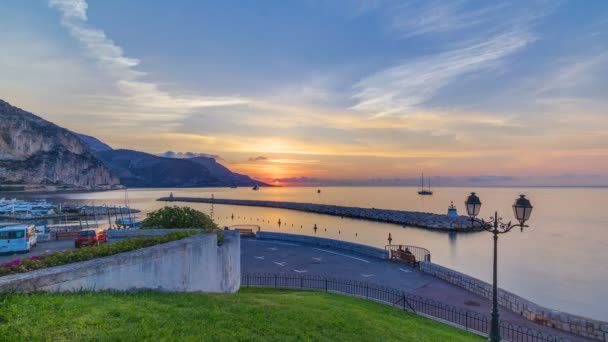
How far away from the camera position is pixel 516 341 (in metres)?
12.0

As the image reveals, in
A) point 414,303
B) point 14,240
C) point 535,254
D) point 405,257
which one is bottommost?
point 535,254

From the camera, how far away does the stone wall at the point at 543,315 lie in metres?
13.0

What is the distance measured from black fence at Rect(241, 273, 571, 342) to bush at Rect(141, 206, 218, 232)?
369 cm

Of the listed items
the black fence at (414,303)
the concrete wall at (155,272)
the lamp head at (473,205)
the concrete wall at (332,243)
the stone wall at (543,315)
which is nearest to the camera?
the concrete wall at (155,272)

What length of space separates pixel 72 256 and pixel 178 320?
160 inches

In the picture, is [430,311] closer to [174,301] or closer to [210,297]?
[210,297]

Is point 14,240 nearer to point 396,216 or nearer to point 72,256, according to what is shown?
point 72,256

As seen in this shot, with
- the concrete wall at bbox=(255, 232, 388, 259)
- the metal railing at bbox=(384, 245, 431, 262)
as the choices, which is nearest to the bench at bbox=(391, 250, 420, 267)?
the concrete wall at bbox=(255, 232, 388, 259)

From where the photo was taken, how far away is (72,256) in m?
8.73

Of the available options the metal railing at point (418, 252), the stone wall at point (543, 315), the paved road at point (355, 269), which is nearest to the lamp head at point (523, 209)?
the paved road at point (355, 269)

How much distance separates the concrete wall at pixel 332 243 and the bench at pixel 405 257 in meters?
0.65

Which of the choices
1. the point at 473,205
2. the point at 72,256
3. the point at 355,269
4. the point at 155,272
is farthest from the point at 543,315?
the point at 72,256

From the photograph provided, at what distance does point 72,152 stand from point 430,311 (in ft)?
650

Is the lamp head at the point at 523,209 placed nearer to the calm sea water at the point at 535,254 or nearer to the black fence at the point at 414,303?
the black fence at the point at 414,303
